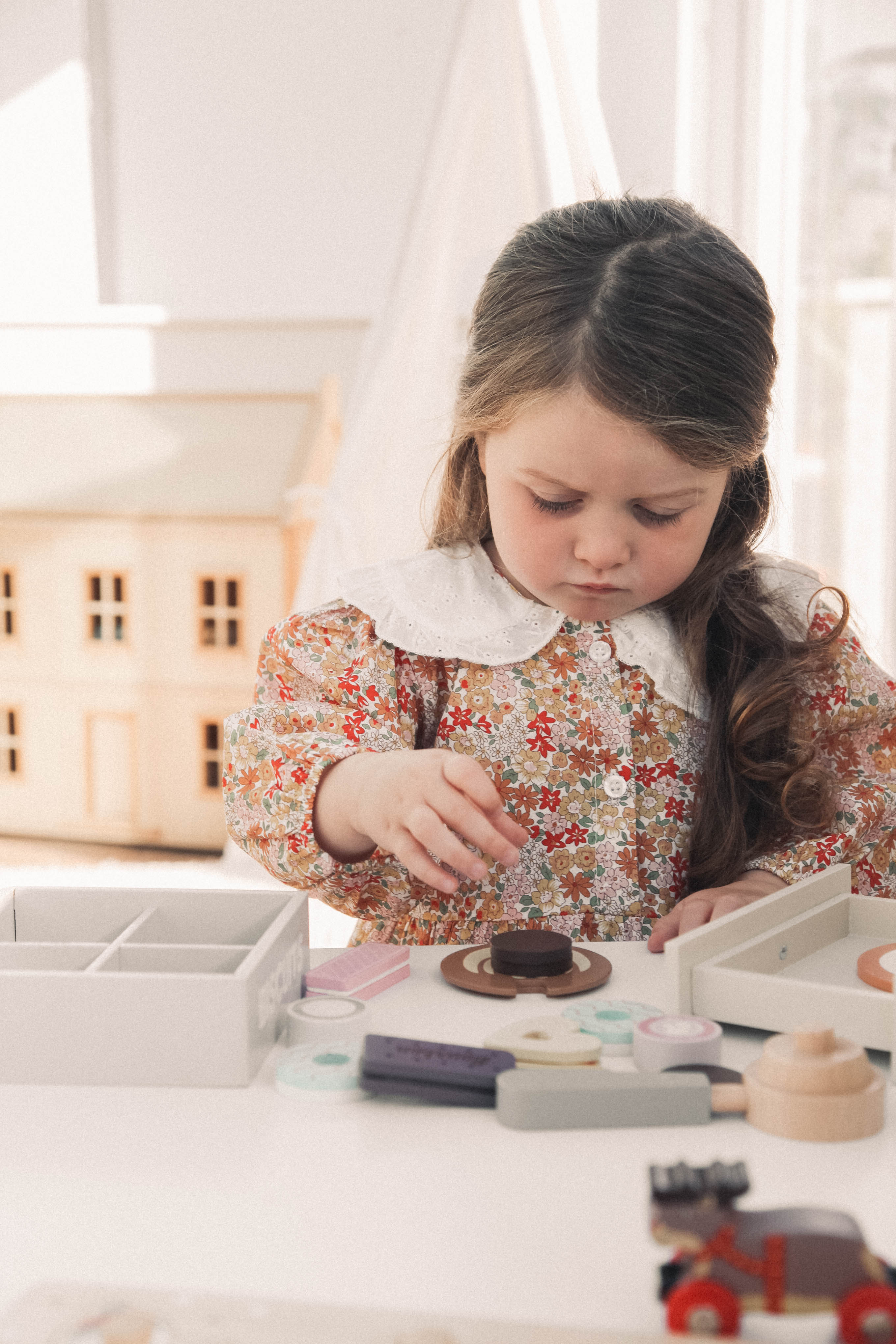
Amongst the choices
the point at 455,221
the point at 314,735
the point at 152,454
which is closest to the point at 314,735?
the point at 314,735

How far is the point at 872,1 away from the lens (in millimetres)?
1585

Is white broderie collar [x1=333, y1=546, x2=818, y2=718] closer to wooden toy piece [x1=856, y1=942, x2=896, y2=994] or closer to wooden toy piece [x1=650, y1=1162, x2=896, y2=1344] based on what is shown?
wooden toy piece [x1=856, y1=942, x2=896, y2=994]

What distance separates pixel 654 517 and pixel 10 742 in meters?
2.20

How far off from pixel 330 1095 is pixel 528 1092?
8cm

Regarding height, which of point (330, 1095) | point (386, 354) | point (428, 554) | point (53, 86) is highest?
point (53, 86)

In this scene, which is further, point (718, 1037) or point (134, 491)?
point (134, 491)

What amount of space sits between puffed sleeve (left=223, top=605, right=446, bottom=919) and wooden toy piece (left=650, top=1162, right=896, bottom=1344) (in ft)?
1.48

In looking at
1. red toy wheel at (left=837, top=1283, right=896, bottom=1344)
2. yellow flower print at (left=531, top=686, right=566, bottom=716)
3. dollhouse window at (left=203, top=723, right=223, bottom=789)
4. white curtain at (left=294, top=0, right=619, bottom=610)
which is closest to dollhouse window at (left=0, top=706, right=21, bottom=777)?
dollhouse window at (left=203, top=723, right=223, bottom=789)

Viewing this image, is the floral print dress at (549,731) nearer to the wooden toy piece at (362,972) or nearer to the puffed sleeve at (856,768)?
the puffed sleeve at (856,768)

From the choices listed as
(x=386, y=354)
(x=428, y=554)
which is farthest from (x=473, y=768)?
(x=386, y=354)

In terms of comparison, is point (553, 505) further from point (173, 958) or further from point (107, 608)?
point (107, 608)

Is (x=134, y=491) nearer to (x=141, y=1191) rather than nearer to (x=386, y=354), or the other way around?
(x=386, y=354)

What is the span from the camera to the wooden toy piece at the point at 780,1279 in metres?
0.32

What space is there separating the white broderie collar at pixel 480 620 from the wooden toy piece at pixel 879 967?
0.32 metres
